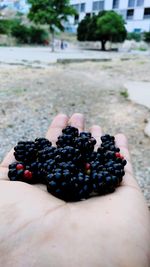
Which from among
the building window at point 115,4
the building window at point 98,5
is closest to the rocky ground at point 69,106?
the building window at point 115,4

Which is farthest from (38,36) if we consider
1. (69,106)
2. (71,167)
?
(71,167)

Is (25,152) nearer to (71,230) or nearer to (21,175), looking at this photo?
(21,175)

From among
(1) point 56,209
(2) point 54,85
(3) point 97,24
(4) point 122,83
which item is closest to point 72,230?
(1) point 56,209

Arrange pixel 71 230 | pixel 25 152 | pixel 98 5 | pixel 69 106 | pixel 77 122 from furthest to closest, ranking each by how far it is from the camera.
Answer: pixel 98 5
pixel 69 106
pixel 77 122
pixel 25 152
pixel 71 230

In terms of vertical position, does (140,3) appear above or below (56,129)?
above

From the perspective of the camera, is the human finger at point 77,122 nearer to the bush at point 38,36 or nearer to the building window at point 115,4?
the bush at point 38,36

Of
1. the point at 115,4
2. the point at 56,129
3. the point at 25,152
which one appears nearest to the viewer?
the point at 25,152

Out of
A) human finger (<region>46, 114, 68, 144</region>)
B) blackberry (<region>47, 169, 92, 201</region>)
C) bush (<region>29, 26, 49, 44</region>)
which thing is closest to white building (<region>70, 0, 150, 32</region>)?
bush (<region>29, 26, 49, 44</region>)
